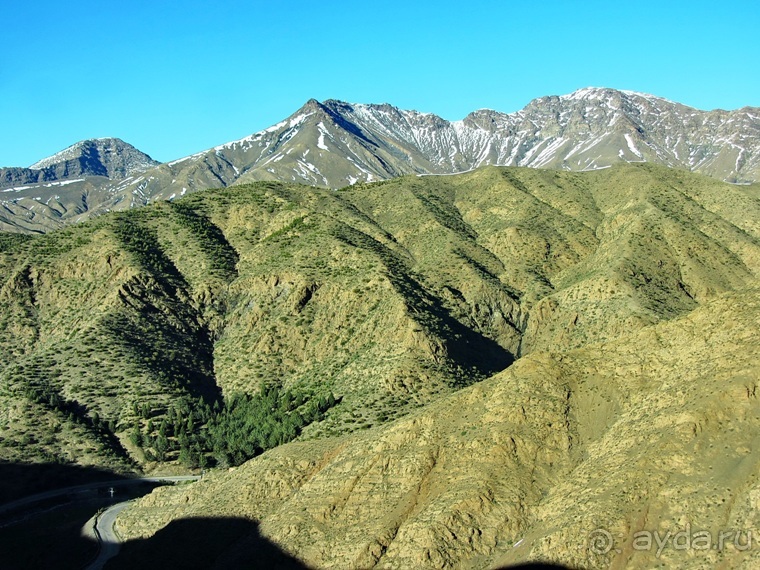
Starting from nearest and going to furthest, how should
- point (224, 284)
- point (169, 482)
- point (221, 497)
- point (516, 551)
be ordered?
1. point (516, 551)
2. point (221, 497)
3. point (169, 482)
4. point (224, 284)

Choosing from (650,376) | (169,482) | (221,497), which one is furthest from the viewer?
(169,482)

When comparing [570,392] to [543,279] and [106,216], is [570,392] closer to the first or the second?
[543,279]

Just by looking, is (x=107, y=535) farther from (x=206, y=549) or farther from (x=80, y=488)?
(x=206, y=549)

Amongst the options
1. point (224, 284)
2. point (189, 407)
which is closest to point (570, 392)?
point (189, 407)

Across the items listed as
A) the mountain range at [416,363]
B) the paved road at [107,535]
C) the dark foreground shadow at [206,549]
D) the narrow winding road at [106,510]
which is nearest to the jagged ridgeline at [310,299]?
the mountain range at [416,363]

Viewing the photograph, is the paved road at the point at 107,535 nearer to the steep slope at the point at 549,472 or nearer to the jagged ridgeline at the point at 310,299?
the steep slope at the point at 549,472

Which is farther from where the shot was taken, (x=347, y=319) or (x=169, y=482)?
(x=347, y=319)

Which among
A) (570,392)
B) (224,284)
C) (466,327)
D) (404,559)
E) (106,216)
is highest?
(106,216)
